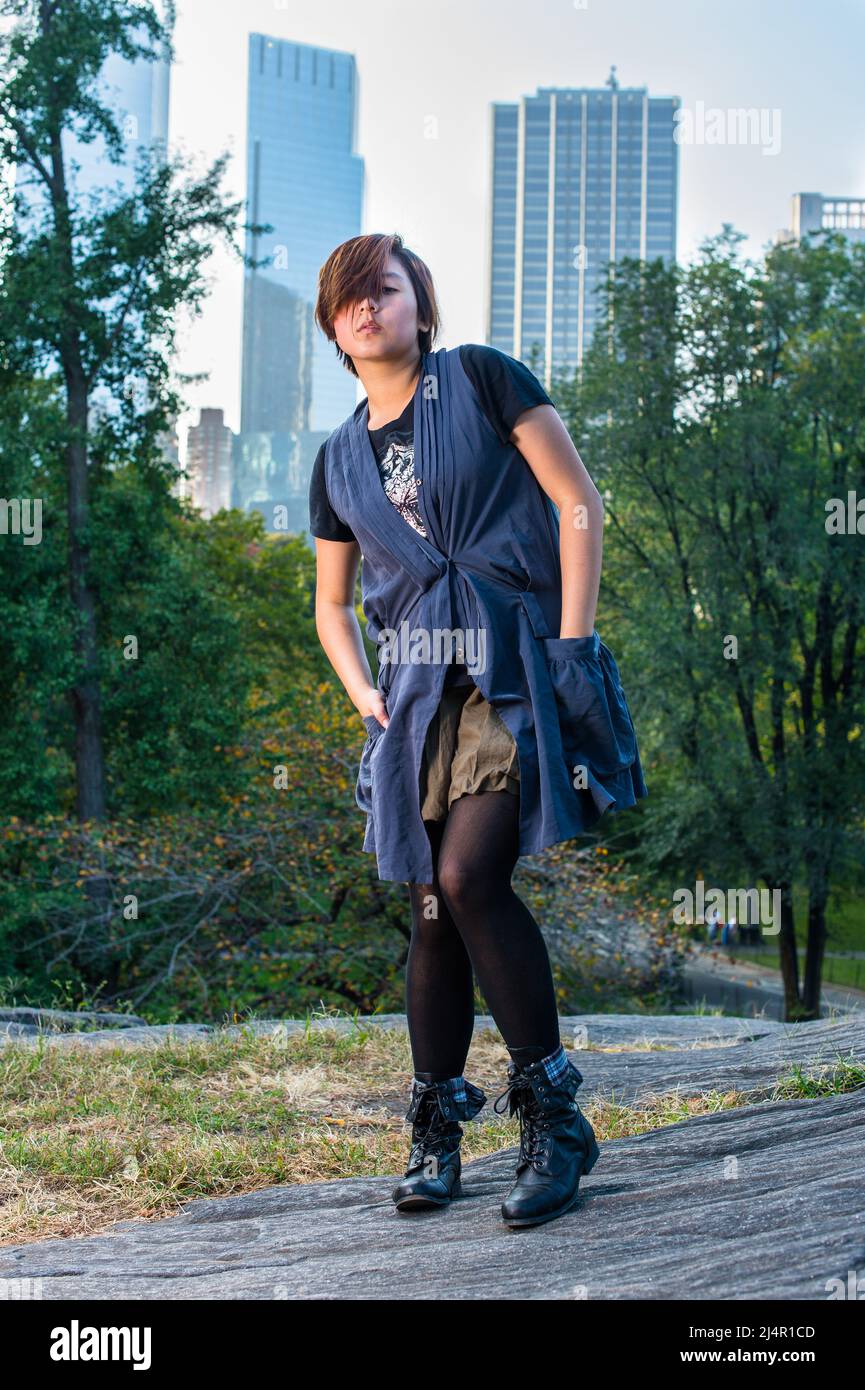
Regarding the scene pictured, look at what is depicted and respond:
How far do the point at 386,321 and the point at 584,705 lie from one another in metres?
0.91

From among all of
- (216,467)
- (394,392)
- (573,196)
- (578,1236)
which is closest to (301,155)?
(573,196)

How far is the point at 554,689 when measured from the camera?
2.59 meters

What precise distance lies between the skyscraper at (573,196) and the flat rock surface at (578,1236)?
488 ft

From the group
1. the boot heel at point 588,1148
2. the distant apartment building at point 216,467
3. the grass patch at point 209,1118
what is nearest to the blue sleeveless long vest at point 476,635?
the boot heel at point 588,1148

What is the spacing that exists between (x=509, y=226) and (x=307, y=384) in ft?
196

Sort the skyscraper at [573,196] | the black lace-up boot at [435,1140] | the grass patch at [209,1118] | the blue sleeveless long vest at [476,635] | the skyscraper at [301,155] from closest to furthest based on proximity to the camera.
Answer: the blue sleeveless long vest at [476,635] → the black lace-up boot at [435,1140] → the grass patch at [209,1118] → the skyscraper at [301,155] → the skyscraper at [573,196]

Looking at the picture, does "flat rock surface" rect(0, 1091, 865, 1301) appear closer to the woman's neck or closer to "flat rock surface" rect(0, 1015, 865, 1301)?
"flat rock surface" rect(0, 1015, 865, 1301)

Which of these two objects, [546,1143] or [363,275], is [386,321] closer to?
[363,275]

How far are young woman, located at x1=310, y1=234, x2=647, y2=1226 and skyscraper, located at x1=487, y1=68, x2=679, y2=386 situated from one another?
148342 mm

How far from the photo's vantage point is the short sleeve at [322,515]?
3.05 m

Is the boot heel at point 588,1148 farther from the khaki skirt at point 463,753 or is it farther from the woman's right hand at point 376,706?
the woman's right hand at point 376,706

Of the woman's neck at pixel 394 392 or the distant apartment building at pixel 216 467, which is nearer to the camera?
the woman's neck at pixel 394 392

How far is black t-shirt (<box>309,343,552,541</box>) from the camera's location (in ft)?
8.94

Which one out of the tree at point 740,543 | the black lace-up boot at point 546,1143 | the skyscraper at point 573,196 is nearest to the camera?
the black lace-up boot at point 546,1143
